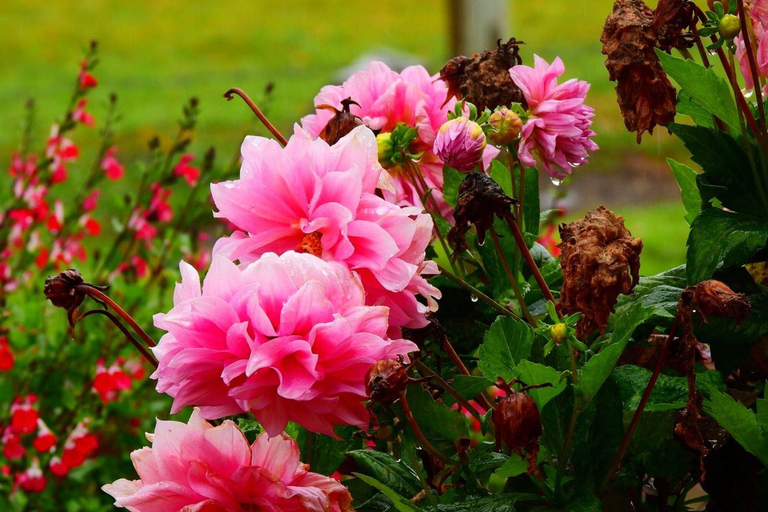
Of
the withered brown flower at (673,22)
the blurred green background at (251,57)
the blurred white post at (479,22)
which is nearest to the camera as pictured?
the withered brown flower at (673,22)

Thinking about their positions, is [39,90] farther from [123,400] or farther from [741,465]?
[741,465]

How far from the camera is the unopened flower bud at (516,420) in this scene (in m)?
0.41

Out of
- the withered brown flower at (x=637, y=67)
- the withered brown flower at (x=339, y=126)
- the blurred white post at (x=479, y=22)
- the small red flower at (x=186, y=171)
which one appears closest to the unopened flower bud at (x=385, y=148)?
the withered brown flower at (x=339, y=126)

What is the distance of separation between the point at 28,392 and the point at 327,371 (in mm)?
1107

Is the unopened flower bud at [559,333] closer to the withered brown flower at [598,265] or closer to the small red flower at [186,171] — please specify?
the withered brown flower at [598,265]

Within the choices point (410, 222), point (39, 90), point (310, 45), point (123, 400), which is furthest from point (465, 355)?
point (310, 45)

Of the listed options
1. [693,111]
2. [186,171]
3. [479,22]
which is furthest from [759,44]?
[479,22]

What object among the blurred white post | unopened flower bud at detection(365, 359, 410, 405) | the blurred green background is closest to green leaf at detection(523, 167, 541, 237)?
unopened flower bud at detection(365, 359, 410, 405)

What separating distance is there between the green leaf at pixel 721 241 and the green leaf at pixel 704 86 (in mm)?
49

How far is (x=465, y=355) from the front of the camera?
568 millimetres

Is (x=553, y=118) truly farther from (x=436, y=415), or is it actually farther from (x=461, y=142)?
(x=436, y=415)

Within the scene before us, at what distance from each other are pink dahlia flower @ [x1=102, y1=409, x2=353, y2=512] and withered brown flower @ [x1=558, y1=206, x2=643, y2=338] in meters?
0.14

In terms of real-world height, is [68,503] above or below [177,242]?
below

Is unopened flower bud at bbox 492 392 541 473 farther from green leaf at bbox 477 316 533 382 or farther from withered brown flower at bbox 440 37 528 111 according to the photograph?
withered brown flower at bbox 440 37 528 111
